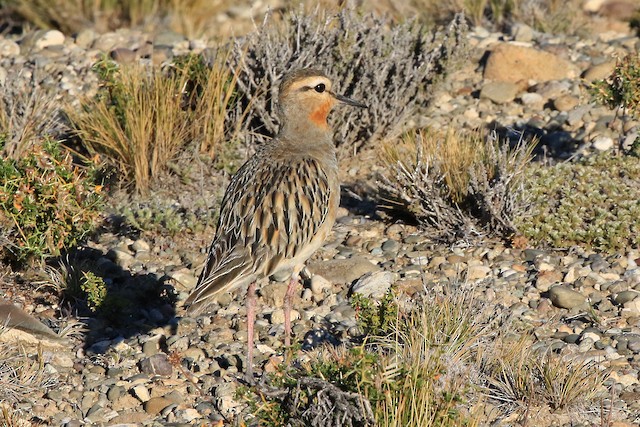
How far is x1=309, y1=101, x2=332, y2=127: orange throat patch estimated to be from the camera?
7.29 metres

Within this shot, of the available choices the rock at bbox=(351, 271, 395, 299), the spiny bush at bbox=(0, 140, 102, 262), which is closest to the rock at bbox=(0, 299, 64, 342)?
the spiny bush at bbox=(0, 140, 102, 262)

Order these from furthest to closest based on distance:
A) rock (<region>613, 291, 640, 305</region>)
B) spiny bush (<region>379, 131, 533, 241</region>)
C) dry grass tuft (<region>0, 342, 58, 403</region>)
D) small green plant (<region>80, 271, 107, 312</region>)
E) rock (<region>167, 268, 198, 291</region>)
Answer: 1. spiny bush (<region>379, 131, 533, 241</region>)
2. rock (<region>167, 268, 198, 291</region>)
3. rock (<region>613, 291, 640, 305</region>)
4. small green plant (<region>80, 271, 107, 312</region>)
5. dry grass tuft (<region>0, 342, 58, 403</region>)

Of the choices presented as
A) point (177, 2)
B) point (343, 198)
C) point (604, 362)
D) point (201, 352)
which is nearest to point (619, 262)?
point (604, 362)

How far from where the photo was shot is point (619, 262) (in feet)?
25.0

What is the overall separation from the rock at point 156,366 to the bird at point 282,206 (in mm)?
589

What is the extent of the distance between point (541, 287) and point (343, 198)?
2.31 m

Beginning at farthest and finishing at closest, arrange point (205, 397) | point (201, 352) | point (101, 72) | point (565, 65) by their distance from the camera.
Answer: point (565, 65)
point (101, 72)
point (201, 352)
point (205, 397)

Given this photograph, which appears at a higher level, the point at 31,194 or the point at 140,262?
the point at 31,194

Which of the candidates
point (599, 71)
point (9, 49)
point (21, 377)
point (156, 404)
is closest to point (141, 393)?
point (156, 404)

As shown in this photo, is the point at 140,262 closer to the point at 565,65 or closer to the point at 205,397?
the point at 205,397

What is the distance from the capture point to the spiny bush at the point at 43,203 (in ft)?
23.7

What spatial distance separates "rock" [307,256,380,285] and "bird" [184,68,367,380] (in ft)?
1.61

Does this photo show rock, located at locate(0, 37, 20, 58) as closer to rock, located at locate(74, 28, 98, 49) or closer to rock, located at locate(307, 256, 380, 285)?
rock, located at locate(74, 28, 98, 49)

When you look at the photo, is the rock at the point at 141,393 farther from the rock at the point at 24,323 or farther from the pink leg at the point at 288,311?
the pink leg at the point at 288,311
